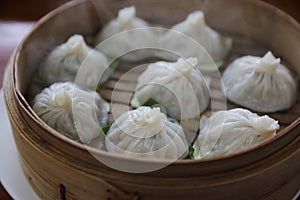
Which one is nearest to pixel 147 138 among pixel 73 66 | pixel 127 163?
pixel 127 163

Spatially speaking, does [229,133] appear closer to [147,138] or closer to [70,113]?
[147,138]

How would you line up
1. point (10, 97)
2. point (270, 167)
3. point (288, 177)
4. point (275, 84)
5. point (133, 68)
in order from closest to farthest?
point (270, 167) < point (288, 177) < point (10, 97) < point (275, 84) < point (133, 68)

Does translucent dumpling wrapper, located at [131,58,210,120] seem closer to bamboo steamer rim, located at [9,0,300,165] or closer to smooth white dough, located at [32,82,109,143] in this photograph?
smooth white dough, located at [32,82,109,143]

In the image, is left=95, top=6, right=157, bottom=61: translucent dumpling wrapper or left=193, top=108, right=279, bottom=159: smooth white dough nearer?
left=193, top=108, right=279, bottom=159: smooth white dough

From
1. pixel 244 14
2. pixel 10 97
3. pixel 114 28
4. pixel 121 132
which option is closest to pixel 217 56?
pixel 244 14

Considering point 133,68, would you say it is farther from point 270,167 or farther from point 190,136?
point 270,167

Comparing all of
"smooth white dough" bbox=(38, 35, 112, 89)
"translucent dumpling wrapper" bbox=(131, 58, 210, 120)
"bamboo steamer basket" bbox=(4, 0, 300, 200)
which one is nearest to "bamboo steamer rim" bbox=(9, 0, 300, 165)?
"bamboo steamer basket" bbox=(4, 0, 300, 200)

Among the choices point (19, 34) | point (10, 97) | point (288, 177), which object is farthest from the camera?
point (19, 34)
